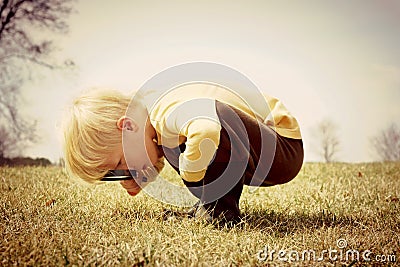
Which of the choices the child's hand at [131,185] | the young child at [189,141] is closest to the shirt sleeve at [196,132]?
the young child at [189,141]

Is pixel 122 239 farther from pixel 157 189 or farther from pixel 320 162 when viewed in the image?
pixel 320 162

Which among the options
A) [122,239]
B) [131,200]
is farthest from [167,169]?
[122,239]

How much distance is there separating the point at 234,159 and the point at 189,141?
254 millimetres

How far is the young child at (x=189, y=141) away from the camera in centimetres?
212

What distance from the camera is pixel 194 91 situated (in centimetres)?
237

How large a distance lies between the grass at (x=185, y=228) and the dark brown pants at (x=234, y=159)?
0.13 metres

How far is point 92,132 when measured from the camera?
87.2 inches

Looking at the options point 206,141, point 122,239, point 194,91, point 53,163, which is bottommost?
point 53,163

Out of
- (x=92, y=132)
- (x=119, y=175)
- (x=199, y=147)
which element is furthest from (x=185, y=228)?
(x=92, y=132)

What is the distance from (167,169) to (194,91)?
1976 millimetres

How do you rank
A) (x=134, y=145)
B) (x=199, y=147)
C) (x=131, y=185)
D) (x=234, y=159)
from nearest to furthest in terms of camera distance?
(x=199, y=147) < (x=234, y=159) < (x=134, y=145) < (x=131, y=185)

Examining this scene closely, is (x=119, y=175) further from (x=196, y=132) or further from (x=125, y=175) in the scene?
(x=196, y=132)

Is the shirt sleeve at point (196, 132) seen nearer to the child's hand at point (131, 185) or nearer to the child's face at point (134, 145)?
the child's face at point (134, 145)

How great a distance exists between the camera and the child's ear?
7.39 feet
